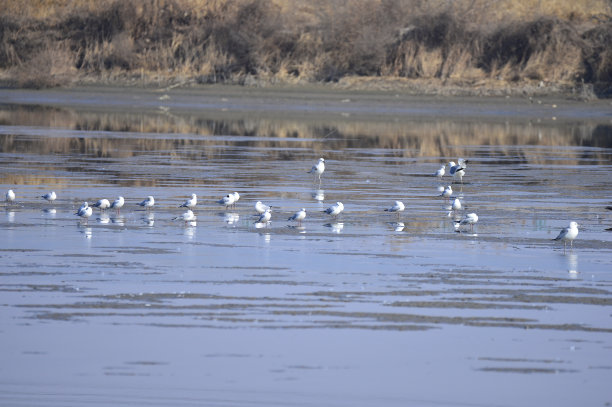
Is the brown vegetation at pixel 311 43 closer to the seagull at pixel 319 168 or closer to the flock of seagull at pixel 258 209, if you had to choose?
the seagull at pixel 319 168

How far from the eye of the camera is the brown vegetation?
43594 mm

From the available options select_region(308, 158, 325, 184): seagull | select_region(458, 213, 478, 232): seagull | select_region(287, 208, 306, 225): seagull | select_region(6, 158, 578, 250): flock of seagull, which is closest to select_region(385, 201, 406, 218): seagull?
select_region(6, 158, 578, 250): flock of seagull

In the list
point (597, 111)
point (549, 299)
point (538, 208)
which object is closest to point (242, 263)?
point (549, 299)

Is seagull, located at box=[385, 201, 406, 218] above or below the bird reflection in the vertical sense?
above

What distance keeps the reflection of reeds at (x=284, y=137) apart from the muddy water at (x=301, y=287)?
1647mm

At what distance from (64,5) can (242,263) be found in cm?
4307

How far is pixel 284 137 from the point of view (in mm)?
29406

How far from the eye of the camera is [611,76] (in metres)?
42.4

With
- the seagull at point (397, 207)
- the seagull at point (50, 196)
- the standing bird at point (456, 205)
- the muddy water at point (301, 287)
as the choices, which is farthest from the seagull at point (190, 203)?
the standing bird at point (456, 205)

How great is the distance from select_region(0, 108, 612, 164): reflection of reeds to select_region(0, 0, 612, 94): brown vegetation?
22.0ft

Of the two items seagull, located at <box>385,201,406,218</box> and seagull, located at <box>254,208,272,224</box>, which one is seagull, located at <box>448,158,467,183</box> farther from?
seagull, located at <box>254,208,272,224</box>

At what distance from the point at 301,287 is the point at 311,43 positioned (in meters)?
36.0

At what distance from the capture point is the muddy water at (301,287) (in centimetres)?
768

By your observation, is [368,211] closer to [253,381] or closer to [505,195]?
[505,195]
